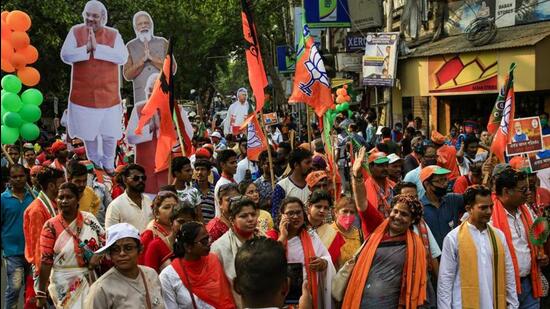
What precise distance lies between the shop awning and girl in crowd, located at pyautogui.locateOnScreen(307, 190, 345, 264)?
1178 cm

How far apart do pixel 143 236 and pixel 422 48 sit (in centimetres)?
1690

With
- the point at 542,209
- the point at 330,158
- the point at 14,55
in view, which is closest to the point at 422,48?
the point at 330,158

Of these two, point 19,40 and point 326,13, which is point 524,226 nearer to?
point 19,40

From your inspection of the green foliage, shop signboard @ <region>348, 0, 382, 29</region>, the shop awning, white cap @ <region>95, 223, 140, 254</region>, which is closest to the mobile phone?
white cap @ <region>95, 223, 140, 254</region>

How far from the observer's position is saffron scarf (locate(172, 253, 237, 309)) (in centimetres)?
457

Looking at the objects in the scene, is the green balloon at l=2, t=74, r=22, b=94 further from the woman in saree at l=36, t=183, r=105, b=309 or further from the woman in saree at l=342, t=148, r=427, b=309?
the woman in saree at l=342, t=148, r=427, b=309

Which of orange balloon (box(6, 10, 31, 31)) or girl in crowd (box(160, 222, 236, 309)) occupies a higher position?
orange balloon (box(6, 10, 31, 31))

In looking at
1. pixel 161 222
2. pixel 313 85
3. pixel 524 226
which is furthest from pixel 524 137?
pixel 161 222

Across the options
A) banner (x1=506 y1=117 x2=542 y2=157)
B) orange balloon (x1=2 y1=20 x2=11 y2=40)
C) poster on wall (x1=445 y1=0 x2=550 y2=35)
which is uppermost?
poster on wall (x1=445 y1=0 x2=550 y2=35)

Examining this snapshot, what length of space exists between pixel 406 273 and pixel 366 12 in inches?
761

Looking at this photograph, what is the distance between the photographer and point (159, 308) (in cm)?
437

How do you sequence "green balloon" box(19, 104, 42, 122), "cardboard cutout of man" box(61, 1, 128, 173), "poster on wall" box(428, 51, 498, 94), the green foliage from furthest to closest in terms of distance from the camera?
the green foliage < "poster on wall" box(428, 51, 498, 94) < "cardboard cutout of man" box(61, 1, 128, 173) < "green balloon" box(19, 104, 42, 122)

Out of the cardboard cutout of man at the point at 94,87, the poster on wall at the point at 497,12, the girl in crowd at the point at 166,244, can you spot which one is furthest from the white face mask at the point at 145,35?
the poster on wall at the point at 497,12

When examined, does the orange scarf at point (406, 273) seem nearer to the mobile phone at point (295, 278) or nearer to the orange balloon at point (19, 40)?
the mobile phone at point (295, 278)
